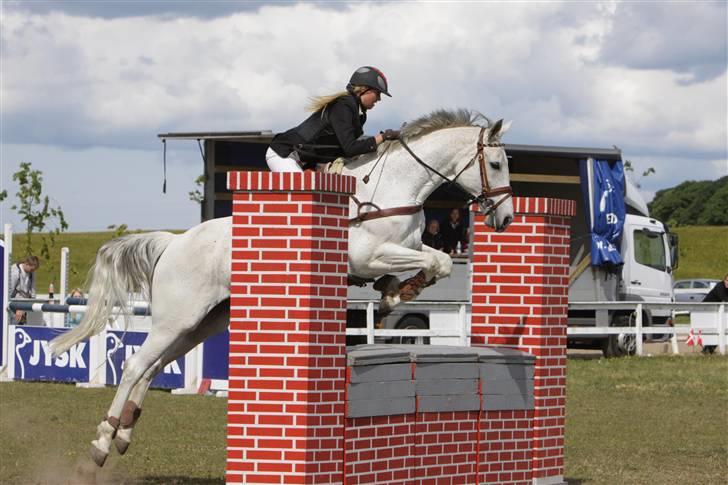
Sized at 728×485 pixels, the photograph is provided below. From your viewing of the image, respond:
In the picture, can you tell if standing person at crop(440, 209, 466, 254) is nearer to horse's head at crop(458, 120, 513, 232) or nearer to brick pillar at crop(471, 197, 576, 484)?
brick pillar at crop(471, 197, 576, 484)

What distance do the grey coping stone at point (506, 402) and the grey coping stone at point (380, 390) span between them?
2.51ft

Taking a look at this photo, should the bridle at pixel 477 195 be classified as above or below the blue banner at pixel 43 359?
above

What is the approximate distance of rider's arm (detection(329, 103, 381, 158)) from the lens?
785 centimetres

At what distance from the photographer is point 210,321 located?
8.46 meters

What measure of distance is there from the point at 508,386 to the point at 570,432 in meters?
4.52

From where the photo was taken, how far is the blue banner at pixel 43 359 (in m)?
15.9

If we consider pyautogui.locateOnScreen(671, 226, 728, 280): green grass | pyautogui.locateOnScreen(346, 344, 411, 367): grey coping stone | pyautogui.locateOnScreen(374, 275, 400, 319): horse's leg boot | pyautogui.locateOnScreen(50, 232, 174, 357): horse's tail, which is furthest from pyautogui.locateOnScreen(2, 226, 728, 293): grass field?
pyautogui.locateOnScreen(346, 344, 411, 367): grey coping stone

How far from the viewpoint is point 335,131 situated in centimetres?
791

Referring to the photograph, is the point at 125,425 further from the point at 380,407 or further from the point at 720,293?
the point at 720,293

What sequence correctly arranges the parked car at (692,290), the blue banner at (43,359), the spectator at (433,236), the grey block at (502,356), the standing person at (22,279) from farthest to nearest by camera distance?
the parked car at (692,290)
the spectator at (433,236)
the standing person at (22,279)
the blue banner at (43,359)
the grey block at (502,356)

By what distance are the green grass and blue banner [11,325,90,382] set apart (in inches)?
2189

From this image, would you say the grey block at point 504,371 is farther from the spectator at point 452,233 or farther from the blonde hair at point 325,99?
the spectator at point 452,233

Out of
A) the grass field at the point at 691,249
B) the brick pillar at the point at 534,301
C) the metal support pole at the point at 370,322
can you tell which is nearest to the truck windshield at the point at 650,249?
the metal support pole at the point at 370,322

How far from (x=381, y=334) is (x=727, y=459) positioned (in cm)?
790
